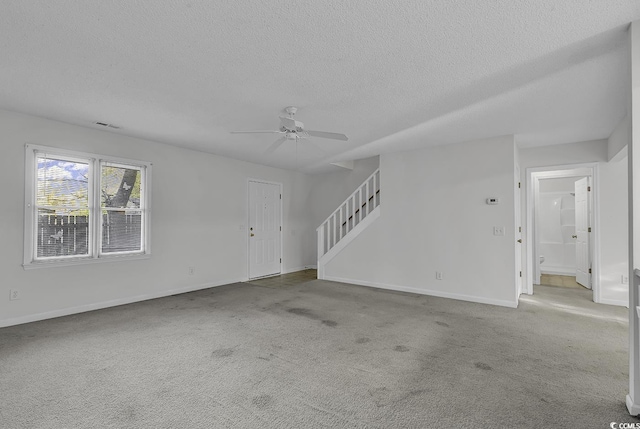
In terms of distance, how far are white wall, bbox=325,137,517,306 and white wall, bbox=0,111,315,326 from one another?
2.47 metres

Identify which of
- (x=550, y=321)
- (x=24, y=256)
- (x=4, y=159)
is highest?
(x=4, y=159)

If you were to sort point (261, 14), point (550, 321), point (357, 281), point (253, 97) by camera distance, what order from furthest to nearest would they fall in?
point (357, 281), point (550, 321), point (253, 97), point (261, 14)

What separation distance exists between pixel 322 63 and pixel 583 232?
5818mm

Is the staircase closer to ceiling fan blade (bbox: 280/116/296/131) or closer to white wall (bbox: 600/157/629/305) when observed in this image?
ceiling fan blade (bbox: 280/116/296/131)

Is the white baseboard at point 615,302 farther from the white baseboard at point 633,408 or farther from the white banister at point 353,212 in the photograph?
the white banister at point 353,212

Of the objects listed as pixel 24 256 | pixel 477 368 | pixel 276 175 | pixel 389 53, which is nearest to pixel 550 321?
pixel 477 368

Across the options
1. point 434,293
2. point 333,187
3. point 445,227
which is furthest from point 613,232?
point 333,187

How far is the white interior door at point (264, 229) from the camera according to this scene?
6.51 meters

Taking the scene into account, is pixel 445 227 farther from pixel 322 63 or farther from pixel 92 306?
pixel 92 306

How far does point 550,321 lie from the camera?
3.78 metres

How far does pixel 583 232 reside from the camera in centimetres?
555

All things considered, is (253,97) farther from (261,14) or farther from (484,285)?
(484,285)

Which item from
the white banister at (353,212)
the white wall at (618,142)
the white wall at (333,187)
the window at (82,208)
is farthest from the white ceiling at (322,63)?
the white wall at (333,187)

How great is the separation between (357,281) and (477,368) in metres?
3.43
